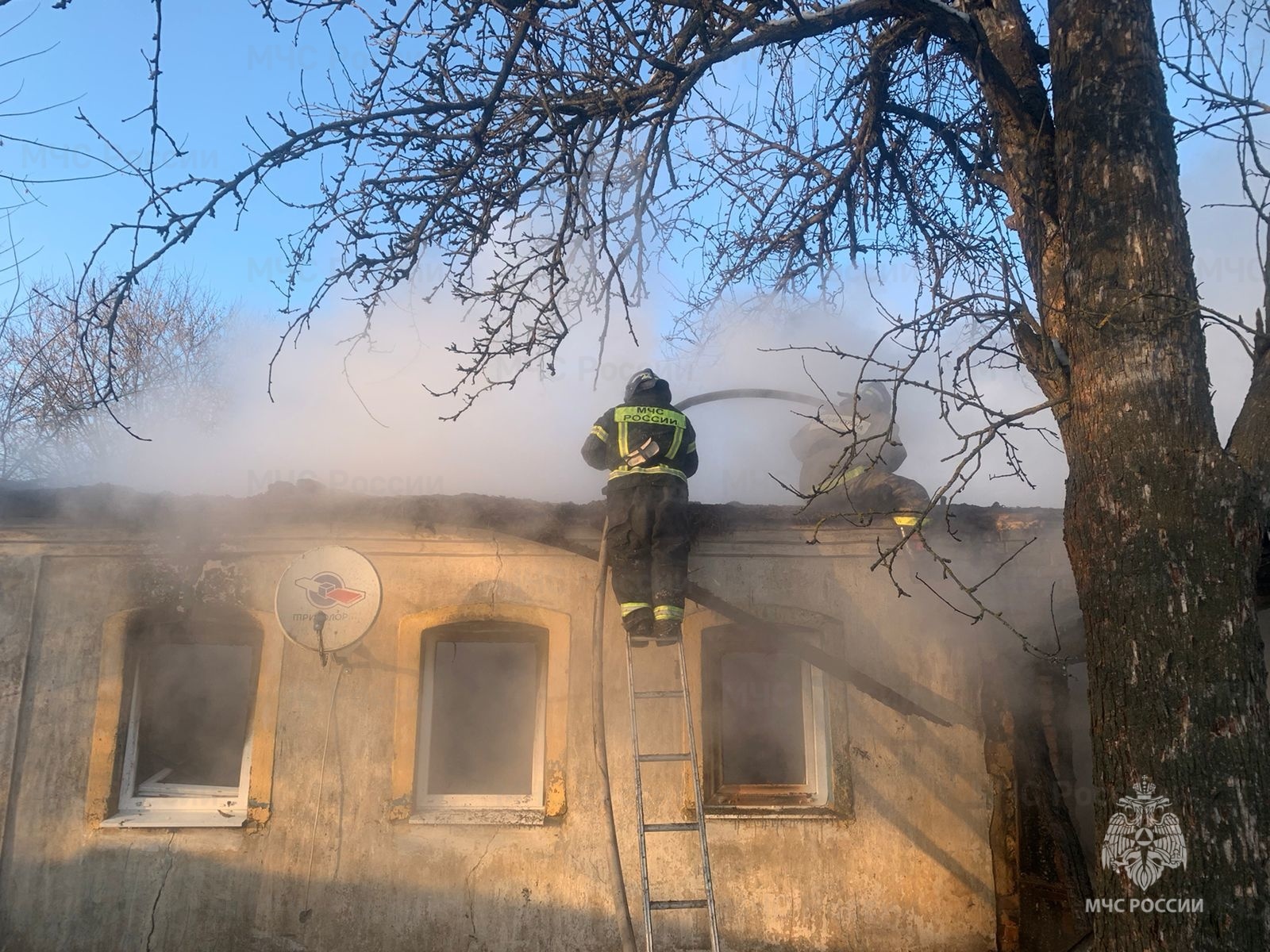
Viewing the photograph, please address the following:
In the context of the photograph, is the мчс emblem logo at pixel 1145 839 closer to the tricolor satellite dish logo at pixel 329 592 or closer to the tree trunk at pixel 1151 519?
the tree trunk at pixel 1151 519

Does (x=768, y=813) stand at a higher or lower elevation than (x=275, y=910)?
higher

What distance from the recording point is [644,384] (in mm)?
6547

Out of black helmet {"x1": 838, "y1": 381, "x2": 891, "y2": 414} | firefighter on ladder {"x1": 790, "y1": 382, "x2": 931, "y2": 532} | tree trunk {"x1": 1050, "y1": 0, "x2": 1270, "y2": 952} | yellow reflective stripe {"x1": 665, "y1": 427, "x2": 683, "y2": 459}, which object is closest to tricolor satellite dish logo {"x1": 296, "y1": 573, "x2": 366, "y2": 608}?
yellow reflective stripe {"x1": 665, "y1": 427, "x2": 683, "y2": 459}

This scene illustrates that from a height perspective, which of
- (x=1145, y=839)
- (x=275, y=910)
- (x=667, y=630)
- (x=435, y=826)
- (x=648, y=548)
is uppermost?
(x=648, y=548)

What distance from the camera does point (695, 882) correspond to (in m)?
6.32

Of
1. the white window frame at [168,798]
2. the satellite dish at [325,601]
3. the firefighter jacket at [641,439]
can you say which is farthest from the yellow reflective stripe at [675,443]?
the white window frame at [168,798]

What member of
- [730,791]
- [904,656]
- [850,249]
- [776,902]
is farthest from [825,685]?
[850,249]

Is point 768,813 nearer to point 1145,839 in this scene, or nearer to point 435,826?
point 435,826

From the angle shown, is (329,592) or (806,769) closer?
(329,592)

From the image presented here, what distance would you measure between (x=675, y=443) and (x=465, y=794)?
125 inches

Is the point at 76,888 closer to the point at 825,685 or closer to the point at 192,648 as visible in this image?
the point at 192,648

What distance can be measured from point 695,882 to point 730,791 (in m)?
0.69

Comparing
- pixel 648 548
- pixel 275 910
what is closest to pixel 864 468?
pixel 648 548

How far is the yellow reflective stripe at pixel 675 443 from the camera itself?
635 cm
